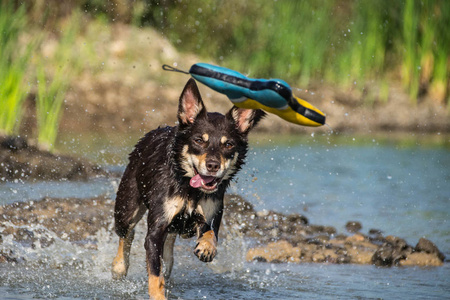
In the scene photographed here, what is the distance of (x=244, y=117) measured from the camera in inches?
240

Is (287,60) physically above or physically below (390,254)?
above

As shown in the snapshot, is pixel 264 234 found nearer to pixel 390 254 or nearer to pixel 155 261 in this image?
pixel 390 254

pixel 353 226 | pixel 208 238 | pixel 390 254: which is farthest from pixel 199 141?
pixel 353 226

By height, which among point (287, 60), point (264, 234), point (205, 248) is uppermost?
point (287, 60)

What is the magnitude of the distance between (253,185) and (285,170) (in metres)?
1.86

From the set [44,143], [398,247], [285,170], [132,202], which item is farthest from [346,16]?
[132,202]

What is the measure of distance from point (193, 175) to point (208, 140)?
0.30m

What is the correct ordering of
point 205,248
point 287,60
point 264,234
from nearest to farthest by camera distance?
1. point 205,248
2. point 264,234
3. point 287,60

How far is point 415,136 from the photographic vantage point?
711 inches

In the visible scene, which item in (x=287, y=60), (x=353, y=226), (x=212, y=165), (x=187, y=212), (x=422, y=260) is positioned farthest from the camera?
(x=287, y=60)

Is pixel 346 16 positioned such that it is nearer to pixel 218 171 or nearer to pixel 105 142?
pixel 105 142

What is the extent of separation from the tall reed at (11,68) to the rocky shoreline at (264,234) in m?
1.84

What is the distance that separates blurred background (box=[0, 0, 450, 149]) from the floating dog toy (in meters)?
10.6

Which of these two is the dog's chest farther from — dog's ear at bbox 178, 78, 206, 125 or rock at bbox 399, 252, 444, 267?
rock at bbox 399, 252, 444, 267
